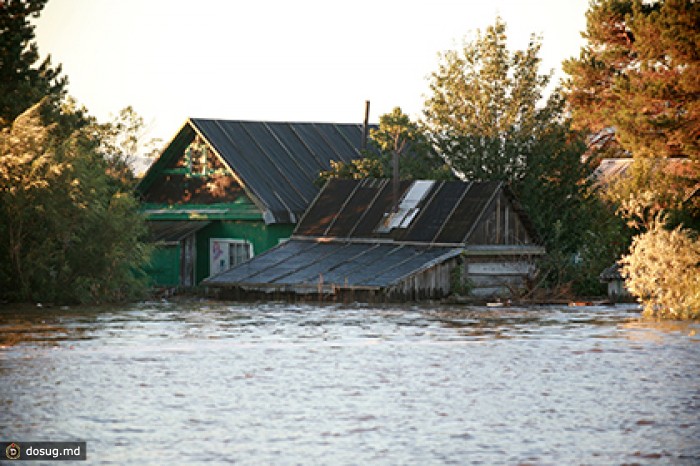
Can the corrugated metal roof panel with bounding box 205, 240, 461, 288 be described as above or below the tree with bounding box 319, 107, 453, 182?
below

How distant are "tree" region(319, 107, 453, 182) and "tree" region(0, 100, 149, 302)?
36.4 ft

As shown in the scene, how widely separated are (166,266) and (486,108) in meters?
12.6

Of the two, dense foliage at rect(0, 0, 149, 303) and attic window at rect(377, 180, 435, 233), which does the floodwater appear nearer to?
dense foliage at rect(0, 0, 149, 303)

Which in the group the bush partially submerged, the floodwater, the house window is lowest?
the floodwater

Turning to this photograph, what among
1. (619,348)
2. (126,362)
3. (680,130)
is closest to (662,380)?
(619,348)

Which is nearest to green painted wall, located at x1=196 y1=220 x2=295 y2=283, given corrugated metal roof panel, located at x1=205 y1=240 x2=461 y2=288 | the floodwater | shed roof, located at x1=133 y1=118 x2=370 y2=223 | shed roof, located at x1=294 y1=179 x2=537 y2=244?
shed roof, located at x1=133 y1=118 x2=370 y2=223

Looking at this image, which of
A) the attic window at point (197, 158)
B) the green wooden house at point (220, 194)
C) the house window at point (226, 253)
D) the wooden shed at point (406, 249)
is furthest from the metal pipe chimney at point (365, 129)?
the house window at point (226, 253)

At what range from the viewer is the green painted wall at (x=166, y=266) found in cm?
4700

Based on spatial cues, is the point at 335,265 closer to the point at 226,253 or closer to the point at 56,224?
the point at 226,253

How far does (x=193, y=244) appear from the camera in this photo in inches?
1868

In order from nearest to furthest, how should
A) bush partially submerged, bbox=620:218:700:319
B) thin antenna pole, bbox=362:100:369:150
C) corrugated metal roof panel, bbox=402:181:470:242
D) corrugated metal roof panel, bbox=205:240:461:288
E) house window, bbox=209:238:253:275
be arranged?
bush partially submerged, bbox=620:218:700:319 → corrugated metal roof panel, bbox=205:240:461:288 → corrugated metal roof panel, bbox=402:181:470:242 → house window, bbox=209:238:253:275 → thin antenna pole, bbox=362:100:369:150

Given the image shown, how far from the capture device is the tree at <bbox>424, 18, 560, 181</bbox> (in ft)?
150

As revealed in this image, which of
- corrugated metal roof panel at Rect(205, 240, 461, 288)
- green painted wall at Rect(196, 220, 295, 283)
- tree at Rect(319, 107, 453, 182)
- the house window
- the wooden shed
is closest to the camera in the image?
corrugated metal roof panel at Rect(205, 240, 461, 288)

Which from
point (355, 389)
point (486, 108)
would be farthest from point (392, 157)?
point (355, 389)
